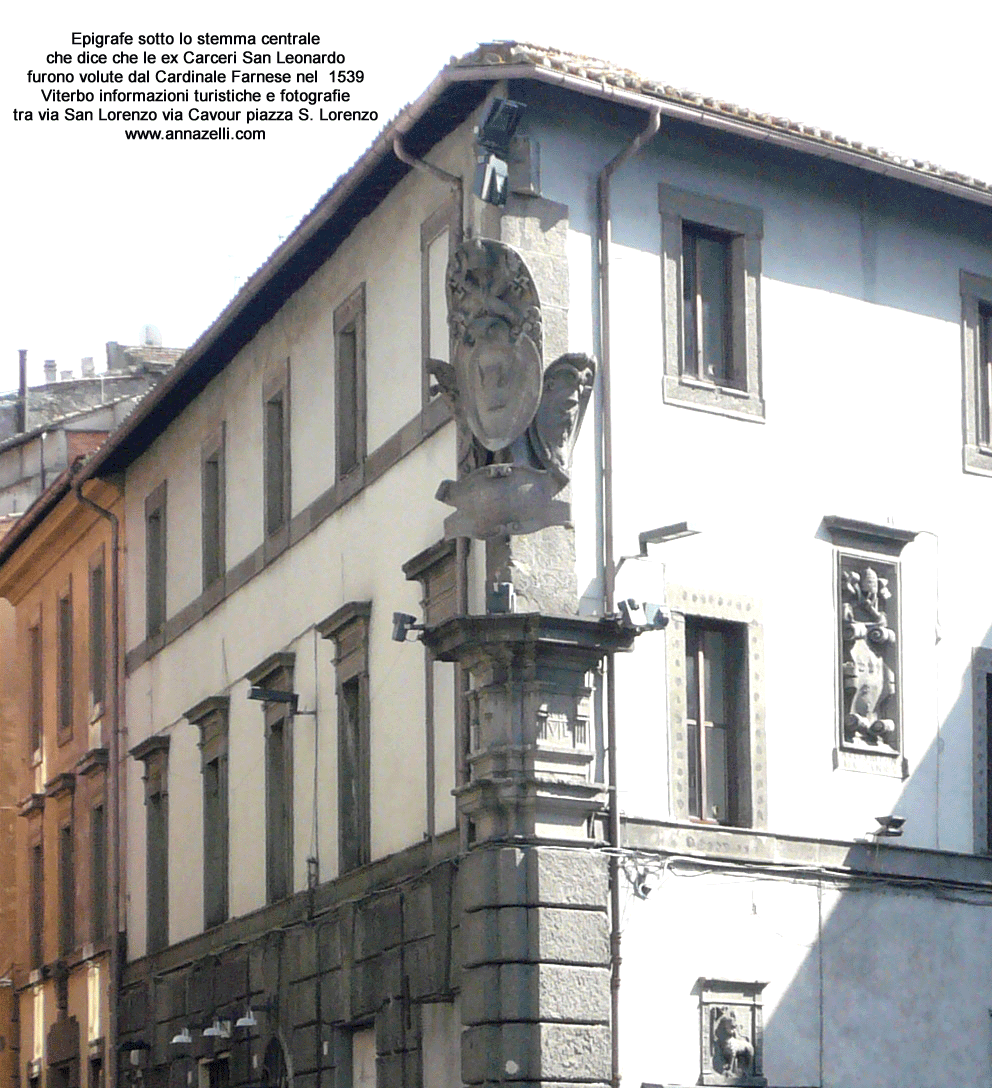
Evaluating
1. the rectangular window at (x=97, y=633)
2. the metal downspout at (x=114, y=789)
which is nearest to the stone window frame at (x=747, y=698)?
the metal downspout at (x=114, y=789)

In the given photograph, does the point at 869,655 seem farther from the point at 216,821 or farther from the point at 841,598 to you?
the point at 216,821

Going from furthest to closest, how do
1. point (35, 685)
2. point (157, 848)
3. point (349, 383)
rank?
1. point (35, 685)
2. point (157, 848)
3. point (349, 383)

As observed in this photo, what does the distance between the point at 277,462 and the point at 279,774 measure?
11.2ft

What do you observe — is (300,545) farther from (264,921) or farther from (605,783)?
(605,783)

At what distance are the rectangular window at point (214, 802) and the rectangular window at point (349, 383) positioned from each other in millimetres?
4843

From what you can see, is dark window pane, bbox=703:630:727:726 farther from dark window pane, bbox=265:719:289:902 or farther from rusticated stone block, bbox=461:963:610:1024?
dark window pane, bbox=265:719:289:902

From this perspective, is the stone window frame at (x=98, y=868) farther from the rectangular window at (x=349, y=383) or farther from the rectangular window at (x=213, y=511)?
the rectangular window at (x=349, y=383)

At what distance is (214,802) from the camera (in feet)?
103

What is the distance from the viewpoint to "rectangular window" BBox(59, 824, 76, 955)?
1500 inches

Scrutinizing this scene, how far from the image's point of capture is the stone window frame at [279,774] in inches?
1110

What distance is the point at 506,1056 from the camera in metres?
21.5

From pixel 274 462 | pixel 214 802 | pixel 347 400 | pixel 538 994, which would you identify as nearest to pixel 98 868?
pixel 214 802

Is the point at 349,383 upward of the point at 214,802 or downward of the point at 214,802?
upward

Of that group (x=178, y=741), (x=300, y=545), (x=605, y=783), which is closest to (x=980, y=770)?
(x=605, y=783)
